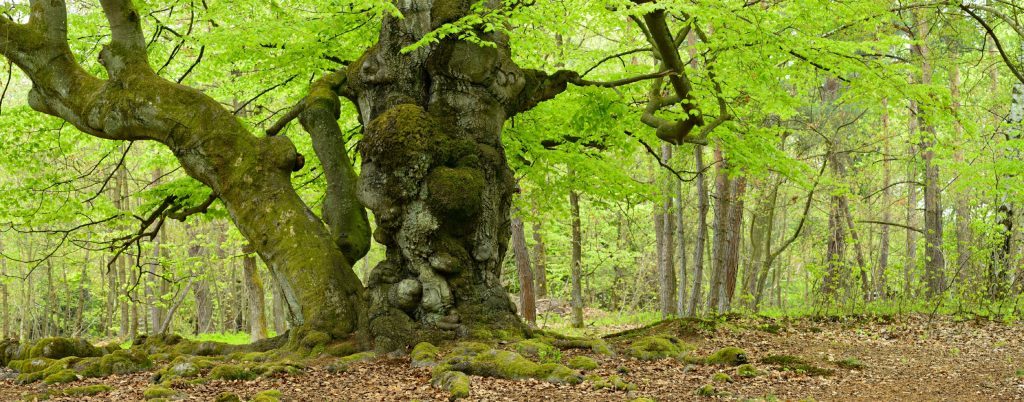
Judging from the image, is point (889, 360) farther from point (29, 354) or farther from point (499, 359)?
point (29, 354)

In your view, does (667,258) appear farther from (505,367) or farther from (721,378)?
(505,367)

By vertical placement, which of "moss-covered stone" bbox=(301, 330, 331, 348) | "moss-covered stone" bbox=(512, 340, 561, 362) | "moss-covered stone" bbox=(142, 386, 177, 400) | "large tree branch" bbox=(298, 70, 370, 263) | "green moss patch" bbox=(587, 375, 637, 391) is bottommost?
"green moss patch" bbox=(587, 375, 637, 391)

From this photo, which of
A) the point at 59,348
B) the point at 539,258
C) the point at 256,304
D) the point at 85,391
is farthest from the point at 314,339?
the point at 539,258

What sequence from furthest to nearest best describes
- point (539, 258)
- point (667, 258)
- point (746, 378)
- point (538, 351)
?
point (539, 258)
point (667, 258)
point (538, 351)
point (746, 378)

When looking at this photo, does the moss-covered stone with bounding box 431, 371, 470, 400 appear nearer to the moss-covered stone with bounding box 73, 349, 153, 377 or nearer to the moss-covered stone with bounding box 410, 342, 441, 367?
the moss-covered stone with bounding box 410, 342, 441, 367

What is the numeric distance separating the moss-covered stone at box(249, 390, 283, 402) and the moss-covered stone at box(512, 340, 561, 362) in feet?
7.32

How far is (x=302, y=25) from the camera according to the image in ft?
28.8

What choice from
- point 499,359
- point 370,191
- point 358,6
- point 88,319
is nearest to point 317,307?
point 370,191

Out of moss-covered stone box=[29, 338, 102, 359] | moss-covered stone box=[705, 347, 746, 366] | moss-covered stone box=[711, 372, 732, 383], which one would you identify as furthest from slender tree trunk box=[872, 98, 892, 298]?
moss-covered stone box=[29, 338, 102, 359]

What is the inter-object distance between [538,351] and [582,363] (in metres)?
0.47

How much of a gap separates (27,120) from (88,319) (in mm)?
27790

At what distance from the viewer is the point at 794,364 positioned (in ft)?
22.4

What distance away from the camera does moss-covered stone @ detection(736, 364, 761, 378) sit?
6.34 meters

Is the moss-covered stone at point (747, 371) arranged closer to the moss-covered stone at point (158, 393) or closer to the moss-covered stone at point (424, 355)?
the moss-covered stone at point (424, 355)
